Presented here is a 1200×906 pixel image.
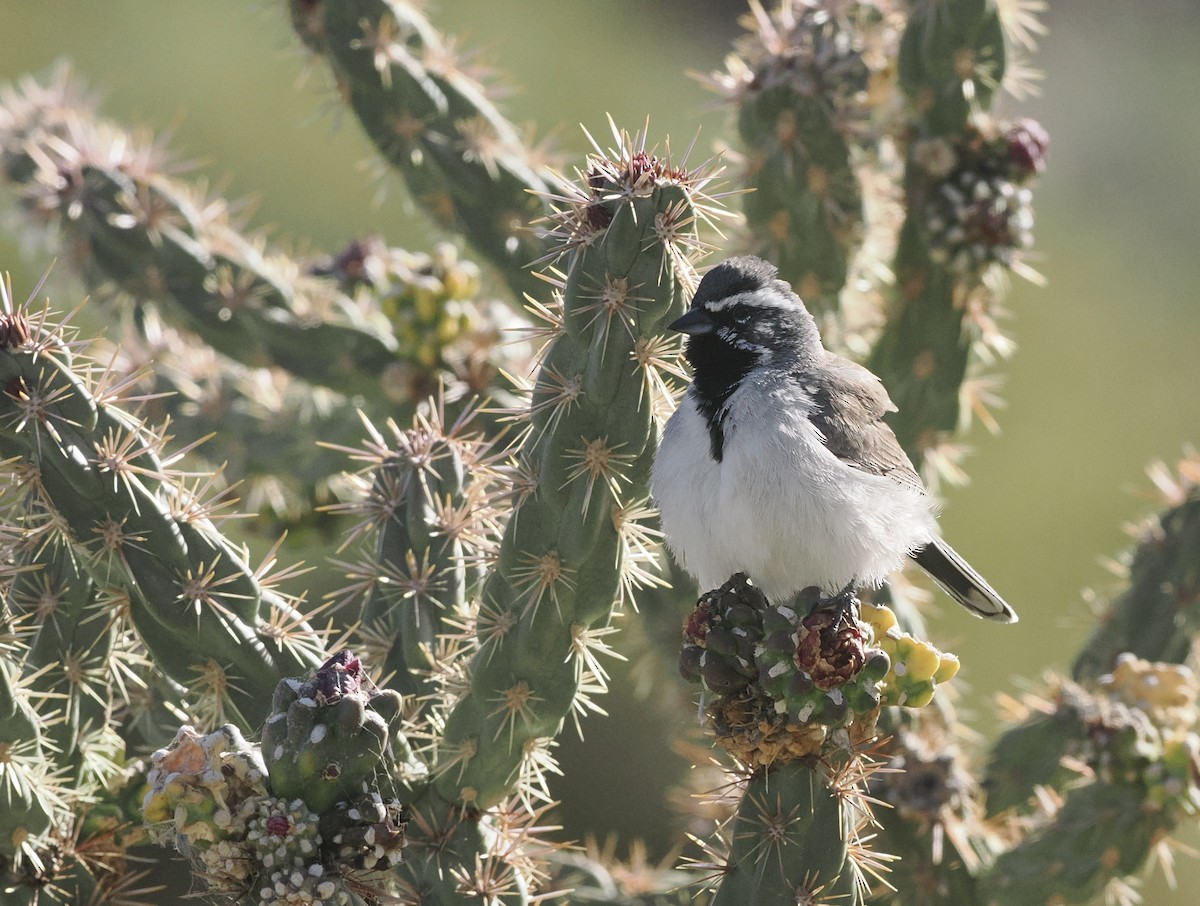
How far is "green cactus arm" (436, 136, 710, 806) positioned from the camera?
2740 millimetres

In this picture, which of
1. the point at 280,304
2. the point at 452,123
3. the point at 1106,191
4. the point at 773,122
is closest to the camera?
the point at 773,122

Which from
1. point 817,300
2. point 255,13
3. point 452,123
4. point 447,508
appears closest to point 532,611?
point 447,508

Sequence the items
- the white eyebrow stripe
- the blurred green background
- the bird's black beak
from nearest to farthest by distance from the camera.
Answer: the bird's black beak → the white eyebrow stripe → the blurred green background

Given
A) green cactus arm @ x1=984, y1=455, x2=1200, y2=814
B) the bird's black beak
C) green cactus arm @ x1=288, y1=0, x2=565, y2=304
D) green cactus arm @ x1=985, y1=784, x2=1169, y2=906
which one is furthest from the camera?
green cactus arm @ x1=288, y1=0, x2=565, y2=304

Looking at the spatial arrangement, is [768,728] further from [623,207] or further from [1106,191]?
[1106,191]

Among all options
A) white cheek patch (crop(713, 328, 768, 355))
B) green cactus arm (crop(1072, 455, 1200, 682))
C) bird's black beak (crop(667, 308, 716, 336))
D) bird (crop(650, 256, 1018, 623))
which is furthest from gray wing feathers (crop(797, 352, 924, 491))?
green cactus arm (crop(1072, 455, 1200, 682))

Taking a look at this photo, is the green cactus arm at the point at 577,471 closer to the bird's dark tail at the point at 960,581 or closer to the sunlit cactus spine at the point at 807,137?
the bird's dark tail at the point at 960,581

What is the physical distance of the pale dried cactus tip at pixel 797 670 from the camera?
2.58 m

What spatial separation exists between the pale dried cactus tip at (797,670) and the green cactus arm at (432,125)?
181 centimetres

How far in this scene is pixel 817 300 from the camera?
4.18 m

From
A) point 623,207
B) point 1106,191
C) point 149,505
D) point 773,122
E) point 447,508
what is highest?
point 623,207

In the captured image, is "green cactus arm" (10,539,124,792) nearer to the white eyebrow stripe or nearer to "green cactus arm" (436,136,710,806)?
"green cactus arm" (436,136,710,806)

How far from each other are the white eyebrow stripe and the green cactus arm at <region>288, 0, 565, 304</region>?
1052 mm

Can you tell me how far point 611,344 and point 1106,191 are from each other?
1097 centimetres
